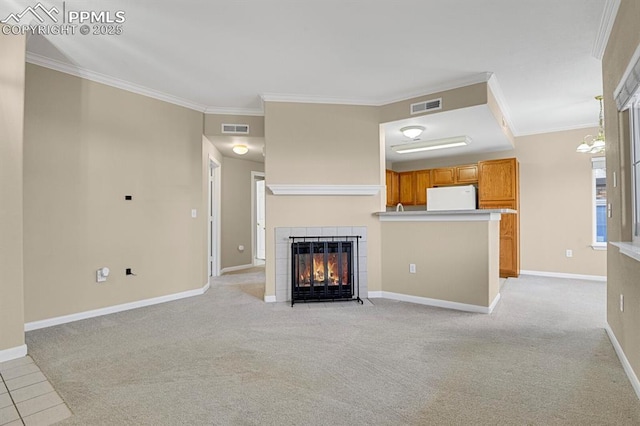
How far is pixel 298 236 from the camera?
410cm

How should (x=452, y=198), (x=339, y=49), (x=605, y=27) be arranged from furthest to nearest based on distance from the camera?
1. (x=452, y=198)
2. (x=339, y=49)
3. (x=605, y=27)

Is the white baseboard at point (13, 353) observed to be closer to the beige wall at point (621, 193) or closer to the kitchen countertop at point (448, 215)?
the kitchen countertop at point (448, 215)

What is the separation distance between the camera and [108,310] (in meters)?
3.56

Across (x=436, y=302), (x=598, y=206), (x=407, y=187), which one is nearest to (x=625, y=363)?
(x=436, y=302)

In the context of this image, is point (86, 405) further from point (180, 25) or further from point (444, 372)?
point (180, 25)

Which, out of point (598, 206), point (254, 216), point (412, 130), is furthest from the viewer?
point (254, 216)

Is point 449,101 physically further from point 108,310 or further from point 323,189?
point 108,310

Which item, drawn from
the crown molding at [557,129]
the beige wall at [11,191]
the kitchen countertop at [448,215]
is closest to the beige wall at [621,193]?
the kitchen countertop at [448,215]

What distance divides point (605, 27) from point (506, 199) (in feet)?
11.0

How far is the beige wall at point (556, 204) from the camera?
5.26 m

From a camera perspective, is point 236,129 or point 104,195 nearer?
point 104,195

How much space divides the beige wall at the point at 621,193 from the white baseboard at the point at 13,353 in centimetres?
419

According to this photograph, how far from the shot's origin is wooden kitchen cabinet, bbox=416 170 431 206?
666cm

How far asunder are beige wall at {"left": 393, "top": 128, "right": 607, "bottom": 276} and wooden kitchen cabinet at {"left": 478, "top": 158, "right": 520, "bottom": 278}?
0.27m
